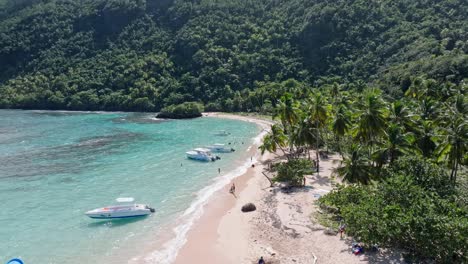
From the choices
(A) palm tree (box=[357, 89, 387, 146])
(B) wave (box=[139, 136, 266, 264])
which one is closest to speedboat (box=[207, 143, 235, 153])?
(B) wave (box=[139, 136, 266, 264])

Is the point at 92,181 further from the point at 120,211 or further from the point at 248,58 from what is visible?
the point at 248,58

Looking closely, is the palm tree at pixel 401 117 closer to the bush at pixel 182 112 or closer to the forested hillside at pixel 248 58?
the forested hillside at pixel 248 58

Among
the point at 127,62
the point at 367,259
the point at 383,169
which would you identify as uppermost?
the point at 127,62

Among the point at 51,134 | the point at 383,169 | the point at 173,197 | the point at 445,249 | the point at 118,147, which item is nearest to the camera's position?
the point at 445,249

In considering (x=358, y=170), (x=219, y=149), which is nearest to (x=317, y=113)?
(x=358, y=170)

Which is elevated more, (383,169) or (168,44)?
(168,44)

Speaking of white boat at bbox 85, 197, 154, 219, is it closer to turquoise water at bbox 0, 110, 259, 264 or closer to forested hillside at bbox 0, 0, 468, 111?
turquoise water at bbox 0, 110, 259, 264

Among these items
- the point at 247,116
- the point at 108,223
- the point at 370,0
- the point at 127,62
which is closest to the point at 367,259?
the point at 108,223

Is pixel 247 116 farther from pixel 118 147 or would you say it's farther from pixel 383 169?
pixel 383 169
